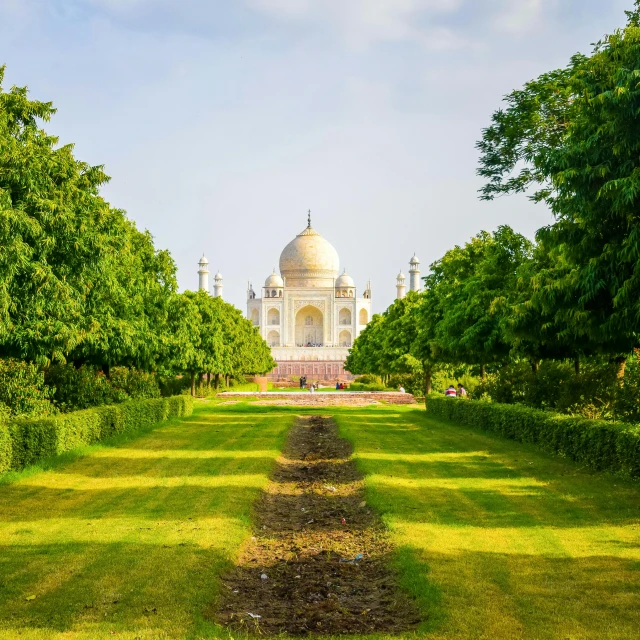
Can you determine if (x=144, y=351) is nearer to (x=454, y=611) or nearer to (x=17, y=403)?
(x=17, y=403)

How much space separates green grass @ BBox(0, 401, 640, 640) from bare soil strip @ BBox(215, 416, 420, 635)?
18cm

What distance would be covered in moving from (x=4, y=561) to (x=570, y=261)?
6906 millimetres

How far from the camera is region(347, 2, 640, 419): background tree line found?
331 inches

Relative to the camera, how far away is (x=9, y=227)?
35.7ft

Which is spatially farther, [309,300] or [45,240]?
[309,300]

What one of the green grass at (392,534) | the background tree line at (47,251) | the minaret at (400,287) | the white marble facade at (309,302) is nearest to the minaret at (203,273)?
the white marble facade at (309,302)

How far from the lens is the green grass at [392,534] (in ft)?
17.1

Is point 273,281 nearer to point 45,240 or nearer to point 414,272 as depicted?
point 414,272

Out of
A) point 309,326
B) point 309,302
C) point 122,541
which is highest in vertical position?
point 309,302

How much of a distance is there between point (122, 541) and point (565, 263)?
7.20 metres

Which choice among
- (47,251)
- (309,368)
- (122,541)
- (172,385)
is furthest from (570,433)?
(309,368)

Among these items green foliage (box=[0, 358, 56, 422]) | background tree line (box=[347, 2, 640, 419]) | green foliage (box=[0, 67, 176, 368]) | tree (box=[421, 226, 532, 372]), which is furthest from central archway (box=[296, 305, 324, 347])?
green foliage (box=[0, 358, 56, 422])

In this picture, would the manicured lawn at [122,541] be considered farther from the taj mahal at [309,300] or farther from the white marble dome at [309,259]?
the white marble dome at [309,259]

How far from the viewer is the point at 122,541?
7.24 m
